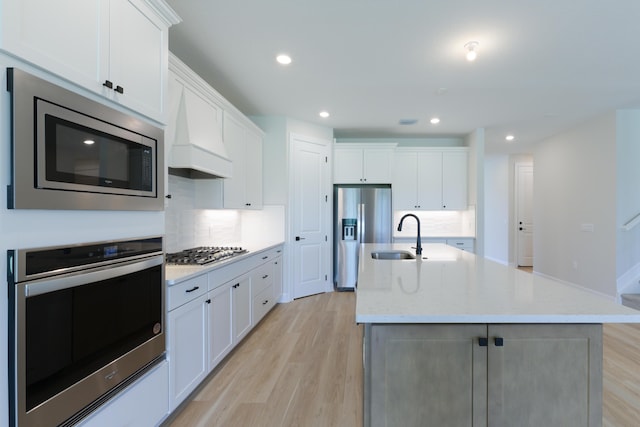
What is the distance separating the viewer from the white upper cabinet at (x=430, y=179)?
5113 mm

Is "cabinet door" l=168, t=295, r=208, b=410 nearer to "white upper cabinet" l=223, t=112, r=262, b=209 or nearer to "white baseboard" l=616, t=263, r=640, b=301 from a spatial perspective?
"white upper cabinet" l=223, t=112, r=262, b=209

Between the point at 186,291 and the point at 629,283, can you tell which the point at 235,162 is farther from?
the point at 629,283

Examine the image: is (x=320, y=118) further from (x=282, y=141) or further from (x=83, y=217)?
(x=83, y=217)

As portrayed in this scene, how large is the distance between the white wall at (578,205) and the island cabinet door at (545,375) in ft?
13.4

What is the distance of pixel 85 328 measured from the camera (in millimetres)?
1222

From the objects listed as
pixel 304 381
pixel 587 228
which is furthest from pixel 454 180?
pixel 304 381

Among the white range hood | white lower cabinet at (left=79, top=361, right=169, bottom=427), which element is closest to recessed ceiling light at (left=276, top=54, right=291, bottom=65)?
the white range hood

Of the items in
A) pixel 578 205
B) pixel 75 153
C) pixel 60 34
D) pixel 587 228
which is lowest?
pixel 587 228

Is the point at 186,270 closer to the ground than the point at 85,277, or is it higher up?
closer to the ground

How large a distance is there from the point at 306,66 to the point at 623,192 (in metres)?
4.39

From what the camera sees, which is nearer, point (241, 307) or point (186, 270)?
point (186, 270)

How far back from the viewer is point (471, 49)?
7.97 ft

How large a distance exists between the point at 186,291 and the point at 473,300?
158 cm

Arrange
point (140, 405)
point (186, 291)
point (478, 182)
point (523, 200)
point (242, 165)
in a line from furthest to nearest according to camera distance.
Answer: point (523, 200) → point (478, 182) → point (242, 165) → point (186, 291) → point (140, 405)
